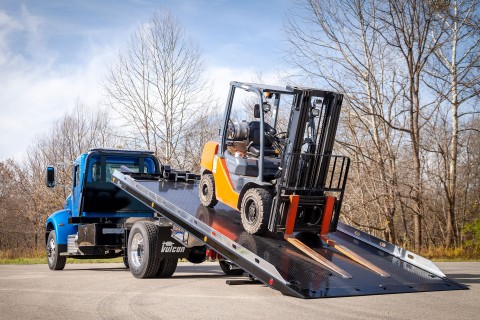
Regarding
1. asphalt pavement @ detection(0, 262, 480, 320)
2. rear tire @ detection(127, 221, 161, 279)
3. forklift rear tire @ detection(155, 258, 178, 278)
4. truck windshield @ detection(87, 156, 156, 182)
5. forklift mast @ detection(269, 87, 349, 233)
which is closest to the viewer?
asphalt pavement @ detection(0, 262, 480, 320)

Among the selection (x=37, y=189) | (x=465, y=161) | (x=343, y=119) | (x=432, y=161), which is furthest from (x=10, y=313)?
(x=37, y=189)

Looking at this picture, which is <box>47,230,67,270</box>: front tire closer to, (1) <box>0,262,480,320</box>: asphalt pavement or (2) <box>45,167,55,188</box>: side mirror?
(2) <box>45,167,55,188</box>: side mirror

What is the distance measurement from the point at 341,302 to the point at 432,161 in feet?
74.8

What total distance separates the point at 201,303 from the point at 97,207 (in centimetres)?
649

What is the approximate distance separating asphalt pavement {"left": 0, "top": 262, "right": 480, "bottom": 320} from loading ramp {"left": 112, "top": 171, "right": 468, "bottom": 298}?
199 millimetres

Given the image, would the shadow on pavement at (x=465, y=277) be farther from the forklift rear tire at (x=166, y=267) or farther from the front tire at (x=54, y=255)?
the front tire at (x=54, y=255)

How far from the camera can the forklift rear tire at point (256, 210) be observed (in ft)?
29.3

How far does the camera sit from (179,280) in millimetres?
10602

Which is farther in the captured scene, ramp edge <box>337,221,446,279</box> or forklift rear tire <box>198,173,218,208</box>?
forklift rear tire <box>198,173,218,208</box>

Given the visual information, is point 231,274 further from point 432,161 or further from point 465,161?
point 465,161

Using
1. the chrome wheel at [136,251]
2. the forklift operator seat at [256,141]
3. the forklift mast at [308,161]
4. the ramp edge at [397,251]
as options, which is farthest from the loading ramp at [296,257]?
the forklift operator seat at [256,141]

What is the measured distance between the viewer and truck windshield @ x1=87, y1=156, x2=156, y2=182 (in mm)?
13438

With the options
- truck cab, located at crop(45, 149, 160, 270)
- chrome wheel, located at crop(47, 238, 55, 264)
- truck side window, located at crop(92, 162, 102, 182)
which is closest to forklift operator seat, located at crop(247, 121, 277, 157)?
truck cab, located at crop(45, 149, 160, 270)

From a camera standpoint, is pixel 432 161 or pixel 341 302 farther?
pixel 432 161
